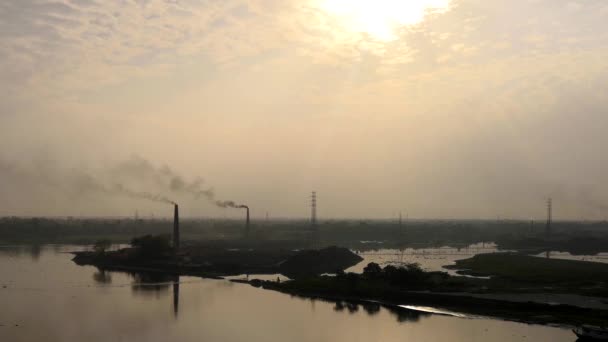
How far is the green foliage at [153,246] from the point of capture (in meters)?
69.4

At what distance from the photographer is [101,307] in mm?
42312

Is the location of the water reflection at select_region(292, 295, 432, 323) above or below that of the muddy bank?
below

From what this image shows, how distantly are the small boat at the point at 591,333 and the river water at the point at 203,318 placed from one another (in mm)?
542

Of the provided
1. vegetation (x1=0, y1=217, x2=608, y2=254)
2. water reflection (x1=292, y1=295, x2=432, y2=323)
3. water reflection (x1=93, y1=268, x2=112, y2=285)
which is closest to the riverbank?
water reflection (x1=292, y1=295, x2=432, y2=323)

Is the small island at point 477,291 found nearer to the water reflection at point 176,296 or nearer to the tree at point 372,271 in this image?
the tree at point 372,271

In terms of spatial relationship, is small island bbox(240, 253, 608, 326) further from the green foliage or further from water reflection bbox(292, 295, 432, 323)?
the green foliage

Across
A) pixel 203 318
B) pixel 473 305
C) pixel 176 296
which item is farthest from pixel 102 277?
pixel 473 305

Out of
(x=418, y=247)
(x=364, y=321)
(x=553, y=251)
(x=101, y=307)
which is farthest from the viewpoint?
(x=418, y=247)

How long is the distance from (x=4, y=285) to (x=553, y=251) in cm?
8427

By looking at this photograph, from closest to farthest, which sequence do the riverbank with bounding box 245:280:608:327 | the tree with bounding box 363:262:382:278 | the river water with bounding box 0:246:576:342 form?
the river water with bounding box 0:246:576:342 → the riverbank with bounding box 245:280:608:327 → the tree with bounding box 363:262:382:278

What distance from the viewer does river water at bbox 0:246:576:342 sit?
33.9 m

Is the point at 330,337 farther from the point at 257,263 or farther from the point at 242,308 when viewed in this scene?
the point at 257,263

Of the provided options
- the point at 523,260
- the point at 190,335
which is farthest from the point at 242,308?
the point at 523,260

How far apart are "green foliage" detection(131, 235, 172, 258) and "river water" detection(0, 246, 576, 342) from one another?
49.3 feet
